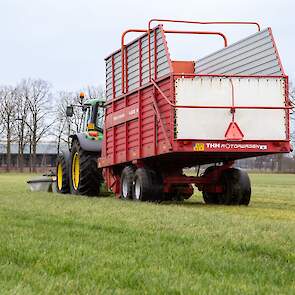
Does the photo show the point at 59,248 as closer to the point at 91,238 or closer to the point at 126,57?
the point at 91,238

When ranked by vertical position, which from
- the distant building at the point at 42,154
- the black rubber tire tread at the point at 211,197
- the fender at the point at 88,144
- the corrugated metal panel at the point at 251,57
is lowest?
the black rubber tire tread at the point at 211,197

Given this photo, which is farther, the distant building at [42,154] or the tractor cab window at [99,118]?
the distant building at [42,154]

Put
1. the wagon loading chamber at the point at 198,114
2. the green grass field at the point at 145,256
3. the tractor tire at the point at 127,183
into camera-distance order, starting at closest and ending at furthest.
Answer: the green grass field at the point at 145,256 < the wagon loading chamber at the point at 198,114 < the tractor tire at the point at 127,183

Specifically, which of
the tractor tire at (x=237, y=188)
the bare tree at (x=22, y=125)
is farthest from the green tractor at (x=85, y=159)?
the bare tree at (x=22, y=125)

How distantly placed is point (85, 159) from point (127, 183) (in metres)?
2.58

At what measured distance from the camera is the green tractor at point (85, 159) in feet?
52.0

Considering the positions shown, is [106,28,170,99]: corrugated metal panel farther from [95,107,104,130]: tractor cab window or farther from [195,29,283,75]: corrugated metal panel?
[95,107,104,130]: tractor cab window

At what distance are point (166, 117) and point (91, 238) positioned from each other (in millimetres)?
5778

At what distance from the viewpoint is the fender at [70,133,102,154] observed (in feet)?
52.1

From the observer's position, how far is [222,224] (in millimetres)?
7816

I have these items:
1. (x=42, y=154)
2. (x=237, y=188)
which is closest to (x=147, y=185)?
(x=237, y=188)

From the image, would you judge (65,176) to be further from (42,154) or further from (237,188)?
(42,154)

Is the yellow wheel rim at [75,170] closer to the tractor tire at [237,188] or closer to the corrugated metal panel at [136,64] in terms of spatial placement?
the corrugated metal panel at [136,64]

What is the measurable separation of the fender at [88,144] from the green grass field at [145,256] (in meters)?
7.30
